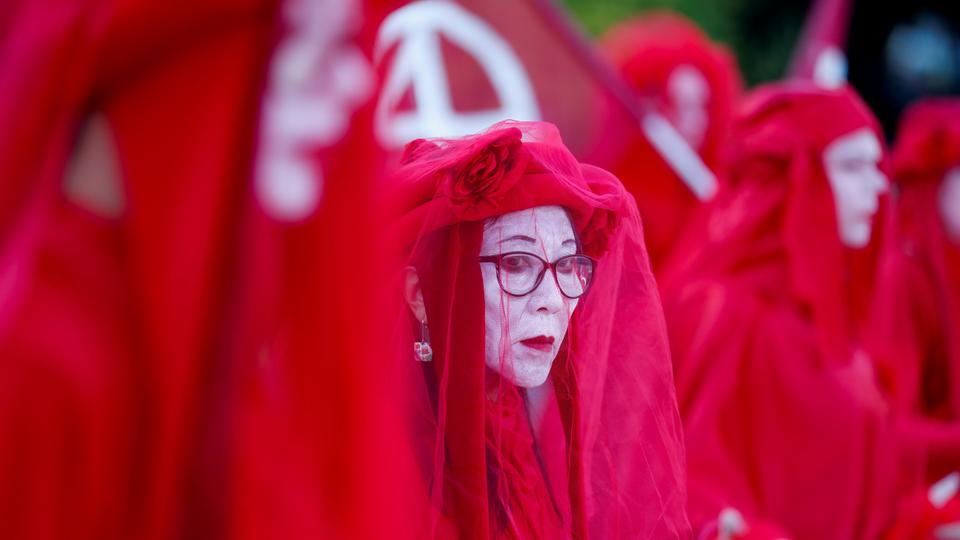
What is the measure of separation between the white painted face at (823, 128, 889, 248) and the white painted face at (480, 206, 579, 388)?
66.0 inches

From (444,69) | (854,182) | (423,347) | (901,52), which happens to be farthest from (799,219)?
(901,52)

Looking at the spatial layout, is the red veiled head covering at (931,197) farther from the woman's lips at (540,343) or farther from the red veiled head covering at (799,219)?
the woman's lips at (540,343)

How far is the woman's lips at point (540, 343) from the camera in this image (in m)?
1.94

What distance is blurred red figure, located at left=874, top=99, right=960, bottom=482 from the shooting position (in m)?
3.52

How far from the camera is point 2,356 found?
1.12 meters

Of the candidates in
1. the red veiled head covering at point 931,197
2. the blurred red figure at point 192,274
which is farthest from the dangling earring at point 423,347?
the red veiled head covering at point 931,197

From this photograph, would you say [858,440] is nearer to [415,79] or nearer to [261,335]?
[415,79]

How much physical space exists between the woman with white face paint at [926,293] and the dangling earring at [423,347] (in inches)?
75.7

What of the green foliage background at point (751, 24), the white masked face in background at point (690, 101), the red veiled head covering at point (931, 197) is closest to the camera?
the red veiled head covering at point (931, 197)

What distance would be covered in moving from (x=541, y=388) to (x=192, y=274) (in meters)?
0.96

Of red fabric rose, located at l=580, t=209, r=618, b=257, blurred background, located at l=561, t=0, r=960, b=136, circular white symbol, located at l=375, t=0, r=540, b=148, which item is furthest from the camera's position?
blurred background, located at l=561, t=0, r=960, b=136

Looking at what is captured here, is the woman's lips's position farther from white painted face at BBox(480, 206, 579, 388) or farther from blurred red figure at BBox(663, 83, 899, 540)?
blurred red figure at BBox(663, 83, 899, 540)

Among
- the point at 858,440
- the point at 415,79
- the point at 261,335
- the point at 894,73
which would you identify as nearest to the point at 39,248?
the point at 261,335

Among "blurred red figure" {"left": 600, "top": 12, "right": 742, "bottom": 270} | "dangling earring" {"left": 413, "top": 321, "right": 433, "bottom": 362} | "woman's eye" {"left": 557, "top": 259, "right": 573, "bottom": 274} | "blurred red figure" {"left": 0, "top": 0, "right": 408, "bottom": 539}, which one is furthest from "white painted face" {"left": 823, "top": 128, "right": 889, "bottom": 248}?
"blurred red figure" {"left": 0, "top": 0, "right": 408, "bottom": 539}
